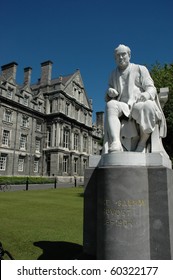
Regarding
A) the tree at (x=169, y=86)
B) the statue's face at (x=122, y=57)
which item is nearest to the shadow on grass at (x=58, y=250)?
the statue's face at (x=122, y=57)

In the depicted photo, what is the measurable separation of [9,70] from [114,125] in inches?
1815

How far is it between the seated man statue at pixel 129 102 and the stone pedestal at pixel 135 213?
613 mm

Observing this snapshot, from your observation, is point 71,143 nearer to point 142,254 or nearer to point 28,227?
point 28,227

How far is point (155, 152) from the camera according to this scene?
4.41 metres

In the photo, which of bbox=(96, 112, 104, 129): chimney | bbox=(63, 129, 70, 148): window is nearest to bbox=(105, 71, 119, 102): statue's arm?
bbox=(63, 129, 70, 148): window

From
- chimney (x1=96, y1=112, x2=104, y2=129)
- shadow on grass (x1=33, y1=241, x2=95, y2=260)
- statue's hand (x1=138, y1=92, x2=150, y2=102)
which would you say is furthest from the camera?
chimney (x1=96, y1=112, x2=104, y2=129)

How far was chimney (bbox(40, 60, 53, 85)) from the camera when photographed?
50.9 meters

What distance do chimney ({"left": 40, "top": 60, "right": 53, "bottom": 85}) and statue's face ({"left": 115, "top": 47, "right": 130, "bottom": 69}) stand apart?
47.3 m

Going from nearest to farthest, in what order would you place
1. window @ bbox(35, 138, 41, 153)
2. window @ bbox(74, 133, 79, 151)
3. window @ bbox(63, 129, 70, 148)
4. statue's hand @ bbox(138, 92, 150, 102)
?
statue's hand @ bbox(138, 92, 150, 102) < window @ bbox(35, 138, 41, 153) < window @ bbox(63, 129, 70, 148) < window @ bbox(74, 133, 79, 151)

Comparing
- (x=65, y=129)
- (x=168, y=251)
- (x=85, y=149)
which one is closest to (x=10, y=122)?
(x=65, y=129)

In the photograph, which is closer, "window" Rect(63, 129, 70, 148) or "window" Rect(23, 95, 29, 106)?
"window" Rect(23, 95, 29, 106)

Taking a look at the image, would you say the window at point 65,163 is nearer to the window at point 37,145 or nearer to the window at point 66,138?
the window at point 66,138

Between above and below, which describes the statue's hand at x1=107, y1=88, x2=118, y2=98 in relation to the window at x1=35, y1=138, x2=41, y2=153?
below

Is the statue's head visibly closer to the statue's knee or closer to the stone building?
the statue's knee
